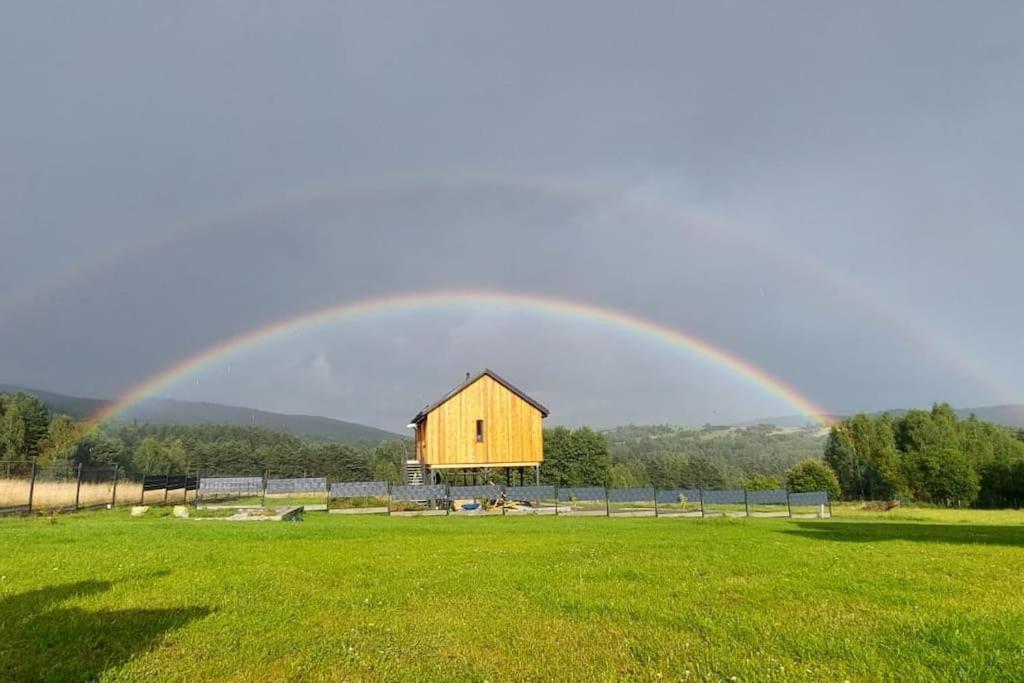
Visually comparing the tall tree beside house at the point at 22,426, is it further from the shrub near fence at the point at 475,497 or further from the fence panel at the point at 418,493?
the shrub near fence at the point at 475,497

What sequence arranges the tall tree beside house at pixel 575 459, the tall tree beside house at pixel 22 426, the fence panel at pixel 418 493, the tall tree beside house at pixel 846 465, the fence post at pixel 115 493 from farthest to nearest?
the tall tree beside house at pixel 846 465 < the tall tree beside house at pixel 575 459 < the tall tree beside house at pixel 22 426 < the fence panel at pixel 418 493 < the fence post at pixel 115 493

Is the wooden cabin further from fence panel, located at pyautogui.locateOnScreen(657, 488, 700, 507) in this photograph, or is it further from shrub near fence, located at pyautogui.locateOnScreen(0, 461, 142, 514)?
shrub near fence, located at pyautogui.locateOnScreen(0, 461, 142, 514)

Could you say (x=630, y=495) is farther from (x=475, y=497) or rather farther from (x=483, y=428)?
(x=483, y=428)

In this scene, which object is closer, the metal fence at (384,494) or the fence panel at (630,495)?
the metal fence at (384,494)

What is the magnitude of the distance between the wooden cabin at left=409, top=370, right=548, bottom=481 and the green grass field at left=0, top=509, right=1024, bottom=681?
111ft

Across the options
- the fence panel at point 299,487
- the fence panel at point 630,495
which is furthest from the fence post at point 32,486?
the fence panel at point 630,495

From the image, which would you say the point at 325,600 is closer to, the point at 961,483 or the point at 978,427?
the point at 961,483

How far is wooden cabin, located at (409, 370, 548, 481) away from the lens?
4666 cm

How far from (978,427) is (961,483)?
2853cm

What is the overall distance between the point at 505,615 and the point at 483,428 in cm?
4011

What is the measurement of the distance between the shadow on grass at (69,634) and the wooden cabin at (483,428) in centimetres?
3899

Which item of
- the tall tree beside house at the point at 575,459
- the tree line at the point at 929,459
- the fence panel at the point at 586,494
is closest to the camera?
the fence panel at the point at 586,494

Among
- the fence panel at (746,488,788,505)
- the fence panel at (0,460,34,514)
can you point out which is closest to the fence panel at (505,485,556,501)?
the fence panel at (746,488,788,505)

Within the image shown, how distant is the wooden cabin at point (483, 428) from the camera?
46.7m
